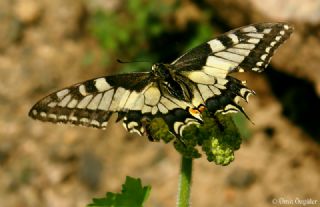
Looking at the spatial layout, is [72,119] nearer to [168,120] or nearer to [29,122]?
[168,120]

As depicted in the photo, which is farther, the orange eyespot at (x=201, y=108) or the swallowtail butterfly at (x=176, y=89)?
the swallowtail butterfly at (x=176, y=89)

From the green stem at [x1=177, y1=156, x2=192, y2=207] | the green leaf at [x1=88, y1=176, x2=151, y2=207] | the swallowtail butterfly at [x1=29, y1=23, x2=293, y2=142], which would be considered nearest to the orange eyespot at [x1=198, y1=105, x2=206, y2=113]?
the swallowtail butterfly at [x1=29, y1=23, x2=293, y2=142]

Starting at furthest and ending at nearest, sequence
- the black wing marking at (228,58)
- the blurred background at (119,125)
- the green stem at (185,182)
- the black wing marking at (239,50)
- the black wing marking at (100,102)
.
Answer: the blurred background at (119,125), the black wing marking at (239,50), the black wing marking at (228,58), the black wing marking at (100,102), the green stem at (185,182)

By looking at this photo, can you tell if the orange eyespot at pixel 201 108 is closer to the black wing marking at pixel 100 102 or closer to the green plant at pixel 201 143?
the green plant at pixel 201 143

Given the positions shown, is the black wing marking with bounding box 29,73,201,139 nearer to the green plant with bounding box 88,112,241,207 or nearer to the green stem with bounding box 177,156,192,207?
the green plant with bounding box 88,112,241,207

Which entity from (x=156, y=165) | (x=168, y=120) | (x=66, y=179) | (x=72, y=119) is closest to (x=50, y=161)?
(x=66, y=179)

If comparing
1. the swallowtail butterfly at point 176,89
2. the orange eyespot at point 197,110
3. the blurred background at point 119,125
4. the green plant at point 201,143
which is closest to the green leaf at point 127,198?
the green plant at point 201,143

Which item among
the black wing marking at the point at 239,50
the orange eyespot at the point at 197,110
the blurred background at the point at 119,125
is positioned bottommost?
the orange eyespot at the point at 197,110
